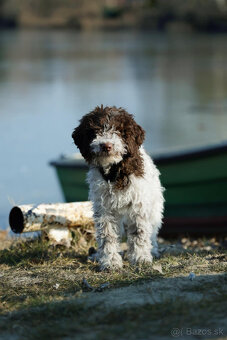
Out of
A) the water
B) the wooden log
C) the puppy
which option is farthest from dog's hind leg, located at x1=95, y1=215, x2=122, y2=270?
the water

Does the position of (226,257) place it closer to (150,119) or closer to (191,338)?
(191,338)

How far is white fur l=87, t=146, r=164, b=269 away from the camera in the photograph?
564 centimetres

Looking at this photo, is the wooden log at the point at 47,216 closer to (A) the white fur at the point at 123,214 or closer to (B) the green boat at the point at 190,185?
(A) the white fur at the point at 123,214

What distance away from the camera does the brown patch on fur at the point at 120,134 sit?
17.6 ft

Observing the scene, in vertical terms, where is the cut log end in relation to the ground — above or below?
above

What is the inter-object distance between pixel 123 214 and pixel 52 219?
1.20 metres

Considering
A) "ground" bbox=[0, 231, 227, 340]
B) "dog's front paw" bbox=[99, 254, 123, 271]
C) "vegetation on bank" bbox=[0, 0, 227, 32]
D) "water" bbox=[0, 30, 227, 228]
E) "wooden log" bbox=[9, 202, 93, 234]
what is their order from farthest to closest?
"vegetation on bank" bbox=[0, 0, 227, 32] < "water" bbox=[0, 30, 227, 228] < "wooden log" bbox=[9, 202, 93, 234] < "dog's front paw" bbox=[99, 254, 123, 271] < "ground" bbox=[0, 231, 227, 340]

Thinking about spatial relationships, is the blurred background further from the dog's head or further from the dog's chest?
the dog's head

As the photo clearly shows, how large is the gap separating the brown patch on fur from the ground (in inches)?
32.8

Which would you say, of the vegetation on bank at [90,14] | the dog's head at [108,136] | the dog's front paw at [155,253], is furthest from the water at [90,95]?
the vegetation on bank at [90,14]

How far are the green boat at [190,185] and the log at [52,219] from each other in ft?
9.11

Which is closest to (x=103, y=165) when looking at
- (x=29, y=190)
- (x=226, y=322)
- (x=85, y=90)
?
(x=226, y=322)

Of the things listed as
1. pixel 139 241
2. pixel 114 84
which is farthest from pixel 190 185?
pixel 114 84

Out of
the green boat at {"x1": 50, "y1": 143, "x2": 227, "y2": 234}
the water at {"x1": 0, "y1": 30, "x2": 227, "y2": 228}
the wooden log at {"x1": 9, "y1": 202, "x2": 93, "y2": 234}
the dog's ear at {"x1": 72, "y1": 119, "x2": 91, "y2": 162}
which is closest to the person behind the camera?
the dog's ear at {"x1": 72, "y1": 119, "x2": 91, "y2": 162}
